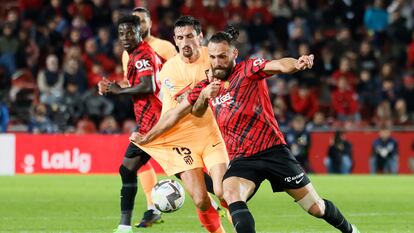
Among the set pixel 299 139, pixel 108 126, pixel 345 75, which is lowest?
pixel 299 139

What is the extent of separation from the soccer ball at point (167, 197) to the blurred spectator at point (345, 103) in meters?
12.8

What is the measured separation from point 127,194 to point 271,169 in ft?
8.37

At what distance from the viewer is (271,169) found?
27.7ft

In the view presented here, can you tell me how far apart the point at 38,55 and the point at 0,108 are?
2417 millimetres

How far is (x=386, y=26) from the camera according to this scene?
25.5 m

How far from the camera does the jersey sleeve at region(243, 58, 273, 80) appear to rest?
8320mm

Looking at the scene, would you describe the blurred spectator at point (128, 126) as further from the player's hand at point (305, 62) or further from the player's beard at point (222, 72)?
the player's hand at point (305, 62)

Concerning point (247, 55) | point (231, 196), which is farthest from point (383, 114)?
point (231, 196)

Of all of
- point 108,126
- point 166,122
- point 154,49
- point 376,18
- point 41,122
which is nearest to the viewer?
point 166,122

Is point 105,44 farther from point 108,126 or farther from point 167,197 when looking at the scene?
point 167,197

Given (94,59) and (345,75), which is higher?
(94,59)

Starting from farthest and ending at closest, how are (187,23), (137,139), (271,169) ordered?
(137,139) → (187,23) → (271,169)

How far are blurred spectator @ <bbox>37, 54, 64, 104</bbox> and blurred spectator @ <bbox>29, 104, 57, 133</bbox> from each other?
0.30 meters

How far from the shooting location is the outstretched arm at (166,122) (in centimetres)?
918
